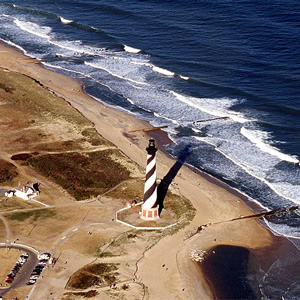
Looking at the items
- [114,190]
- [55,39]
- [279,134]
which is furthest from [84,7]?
[114,190]

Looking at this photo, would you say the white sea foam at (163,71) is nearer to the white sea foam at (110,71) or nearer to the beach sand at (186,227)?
the white sea foam at (110,71)

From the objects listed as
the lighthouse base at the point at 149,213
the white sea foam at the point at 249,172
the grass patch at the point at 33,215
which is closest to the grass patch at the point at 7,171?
the grass patch at the point at 33,215

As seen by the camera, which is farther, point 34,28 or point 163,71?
point 34,28

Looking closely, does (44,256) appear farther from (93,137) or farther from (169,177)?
(93,137)

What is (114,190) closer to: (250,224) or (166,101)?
(250,224)

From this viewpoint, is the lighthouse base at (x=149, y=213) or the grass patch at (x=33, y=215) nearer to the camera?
the grass patch at (x=33, y=215)

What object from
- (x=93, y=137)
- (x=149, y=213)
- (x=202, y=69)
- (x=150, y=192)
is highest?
(x=202, y=69)

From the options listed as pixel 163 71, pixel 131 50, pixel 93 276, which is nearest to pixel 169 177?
pixel 93 276
